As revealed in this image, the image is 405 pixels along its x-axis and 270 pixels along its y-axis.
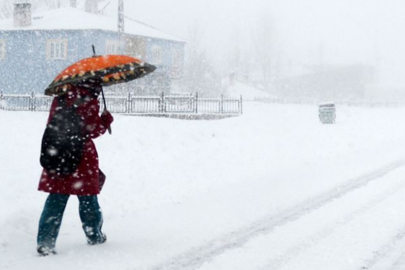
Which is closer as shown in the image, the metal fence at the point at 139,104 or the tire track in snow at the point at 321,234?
the tire track in snow at the point at 321,234

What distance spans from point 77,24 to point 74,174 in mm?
33275

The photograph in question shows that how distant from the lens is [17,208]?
6.66 m

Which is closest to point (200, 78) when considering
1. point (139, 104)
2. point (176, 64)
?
point (176, 64)

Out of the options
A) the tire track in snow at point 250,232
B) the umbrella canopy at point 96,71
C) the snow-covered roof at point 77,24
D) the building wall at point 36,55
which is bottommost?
the tire track in snow at point 250,232

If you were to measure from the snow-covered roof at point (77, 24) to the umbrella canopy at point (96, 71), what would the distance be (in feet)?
103

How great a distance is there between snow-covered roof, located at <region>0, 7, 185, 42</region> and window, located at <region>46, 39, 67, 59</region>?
1050 mm

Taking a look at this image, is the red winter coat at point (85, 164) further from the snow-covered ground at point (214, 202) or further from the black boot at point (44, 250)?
the snow-covered ground at point (214, 202)

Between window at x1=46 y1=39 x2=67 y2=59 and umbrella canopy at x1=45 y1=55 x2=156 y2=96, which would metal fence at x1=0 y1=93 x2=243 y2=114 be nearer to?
window at x1=46 y1=39 x2=67 y2=59

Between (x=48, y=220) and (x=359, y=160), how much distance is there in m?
9.29

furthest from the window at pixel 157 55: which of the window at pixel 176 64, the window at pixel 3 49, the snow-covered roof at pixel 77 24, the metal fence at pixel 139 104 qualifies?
the metal fence at pixel 139 104

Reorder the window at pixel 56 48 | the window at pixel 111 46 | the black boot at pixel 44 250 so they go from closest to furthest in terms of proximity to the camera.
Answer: the black boot at pixel 44 250 → the window at pixel 56 48 → the window at pixel 111 46

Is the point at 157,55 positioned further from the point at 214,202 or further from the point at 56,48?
the point at 214,202

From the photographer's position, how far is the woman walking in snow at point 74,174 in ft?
15.7

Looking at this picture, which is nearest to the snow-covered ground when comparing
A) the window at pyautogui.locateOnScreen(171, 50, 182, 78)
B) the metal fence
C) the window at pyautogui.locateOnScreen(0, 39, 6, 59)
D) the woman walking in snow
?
the woman walking in snow
